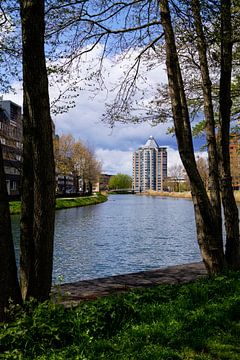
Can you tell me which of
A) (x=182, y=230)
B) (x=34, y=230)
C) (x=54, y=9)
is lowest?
(x=182, y=230)

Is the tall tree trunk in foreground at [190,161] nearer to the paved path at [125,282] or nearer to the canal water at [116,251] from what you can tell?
the paved path at [125,282]

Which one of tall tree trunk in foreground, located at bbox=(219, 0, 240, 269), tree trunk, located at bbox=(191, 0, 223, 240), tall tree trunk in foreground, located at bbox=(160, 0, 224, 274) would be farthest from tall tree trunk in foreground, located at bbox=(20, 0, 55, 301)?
tall tree trunk in foreground, located at bbox=(219, 0, 240, 269)

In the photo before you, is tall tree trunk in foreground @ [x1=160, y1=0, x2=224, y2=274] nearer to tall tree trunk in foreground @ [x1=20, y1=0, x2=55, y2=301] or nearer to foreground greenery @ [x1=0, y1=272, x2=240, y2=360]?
foreground greenery @ [x1=0, y1=272, x2=240, y2=360]

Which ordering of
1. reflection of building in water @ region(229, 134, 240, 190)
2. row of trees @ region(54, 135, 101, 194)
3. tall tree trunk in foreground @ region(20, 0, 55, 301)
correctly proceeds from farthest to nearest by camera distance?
1. row of trees @ region(54, 135, 101, 194)
2. reflection of building in water @ region(229, 134, 240, 190)
3. tall tree trunk in foreground @ region(20, 0, 55, 301)

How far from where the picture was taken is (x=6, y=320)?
4406 millimetres

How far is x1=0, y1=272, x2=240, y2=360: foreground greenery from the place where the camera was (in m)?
3.69

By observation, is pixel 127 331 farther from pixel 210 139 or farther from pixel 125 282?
pixel 210 139

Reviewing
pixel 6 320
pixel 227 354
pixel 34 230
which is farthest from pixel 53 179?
pixel 227 354

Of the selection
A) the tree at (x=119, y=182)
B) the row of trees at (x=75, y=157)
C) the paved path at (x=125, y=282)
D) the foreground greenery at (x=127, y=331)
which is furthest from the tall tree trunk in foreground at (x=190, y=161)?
the tree at (x=119, y=182)

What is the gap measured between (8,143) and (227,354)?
59.7m

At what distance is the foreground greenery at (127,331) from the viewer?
3691mm

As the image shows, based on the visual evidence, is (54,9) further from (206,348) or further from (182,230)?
(182,230)

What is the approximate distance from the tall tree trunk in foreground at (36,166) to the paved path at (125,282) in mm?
1668

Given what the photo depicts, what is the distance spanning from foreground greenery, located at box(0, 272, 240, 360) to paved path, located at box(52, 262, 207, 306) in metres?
1.98
